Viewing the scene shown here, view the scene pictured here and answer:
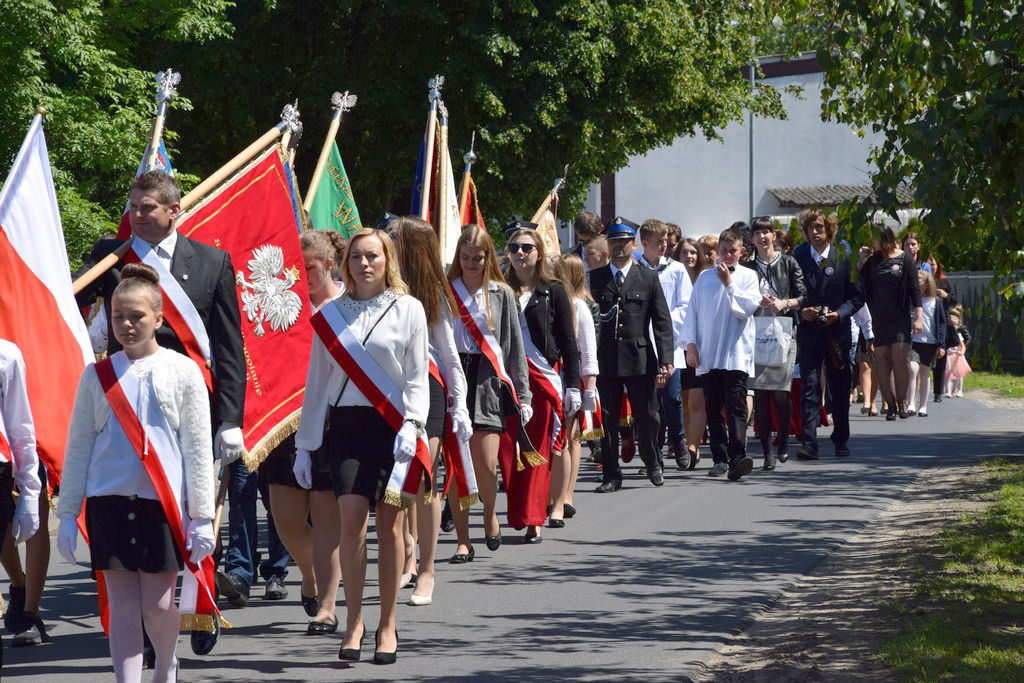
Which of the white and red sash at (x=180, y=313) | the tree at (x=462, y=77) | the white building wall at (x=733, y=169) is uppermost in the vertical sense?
the white building wall at (x=733, y=169)

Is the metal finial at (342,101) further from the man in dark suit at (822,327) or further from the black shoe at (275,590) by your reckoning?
the man in dark suit at (822,327)

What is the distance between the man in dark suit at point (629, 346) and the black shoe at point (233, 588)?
4.42 m

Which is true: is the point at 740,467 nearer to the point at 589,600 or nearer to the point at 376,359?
the point at 589,600

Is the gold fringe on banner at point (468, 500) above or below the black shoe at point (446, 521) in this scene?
above

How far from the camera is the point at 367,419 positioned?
5.96 m

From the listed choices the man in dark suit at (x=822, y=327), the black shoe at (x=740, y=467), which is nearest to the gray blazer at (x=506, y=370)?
the black shoe at (x=740, y=467)

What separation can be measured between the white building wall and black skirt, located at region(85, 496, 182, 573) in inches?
1865

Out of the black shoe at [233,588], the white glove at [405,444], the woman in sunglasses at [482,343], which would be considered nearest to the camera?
the white glove at [405,444]

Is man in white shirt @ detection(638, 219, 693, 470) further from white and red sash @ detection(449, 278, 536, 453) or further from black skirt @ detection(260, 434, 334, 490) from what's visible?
black skirt @ detection(260, 434, 334, 490)

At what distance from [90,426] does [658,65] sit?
75.3 ft

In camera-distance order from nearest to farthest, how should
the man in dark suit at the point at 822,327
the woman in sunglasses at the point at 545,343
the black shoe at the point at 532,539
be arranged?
the black shoe at the point at 532,539 → the woman in sunglasses at the point at 545,343 → the man in dark suit at the point at 822,327

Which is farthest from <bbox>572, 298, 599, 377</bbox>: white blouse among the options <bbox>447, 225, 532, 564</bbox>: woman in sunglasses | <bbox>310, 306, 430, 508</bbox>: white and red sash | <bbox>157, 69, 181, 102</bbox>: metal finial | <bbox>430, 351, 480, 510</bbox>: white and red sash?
<bbox>310, 306, 430, 508</bbox>: white and red sash

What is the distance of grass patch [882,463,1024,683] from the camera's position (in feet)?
18.5

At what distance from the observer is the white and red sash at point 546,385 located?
932 cm
